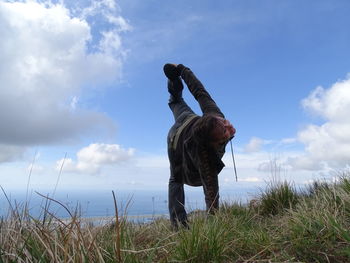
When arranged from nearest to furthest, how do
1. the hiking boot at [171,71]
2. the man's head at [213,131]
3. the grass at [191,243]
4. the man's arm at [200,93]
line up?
the grass at [191,243] < the man's head at [213,131] < the man's arm at [200,93] < the hiking boot at [171,71]

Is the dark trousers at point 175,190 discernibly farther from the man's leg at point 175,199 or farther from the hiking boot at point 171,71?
the hiking boot at point 171,71

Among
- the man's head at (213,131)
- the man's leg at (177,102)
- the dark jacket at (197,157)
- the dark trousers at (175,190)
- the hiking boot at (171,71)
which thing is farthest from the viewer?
the man's leg at (177,102)

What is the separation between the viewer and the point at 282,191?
230 inches

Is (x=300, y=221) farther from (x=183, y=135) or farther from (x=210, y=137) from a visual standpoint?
(x=183, y=135)

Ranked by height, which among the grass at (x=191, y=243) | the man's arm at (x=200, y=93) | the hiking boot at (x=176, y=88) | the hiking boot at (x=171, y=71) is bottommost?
the grass at (x=191, y=243)

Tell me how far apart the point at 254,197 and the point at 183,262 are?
3.95 m

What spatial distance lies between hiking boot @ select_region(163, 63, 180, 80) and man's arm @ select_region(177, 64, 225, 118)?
200mm

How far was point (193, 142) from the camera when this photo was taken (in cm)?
427

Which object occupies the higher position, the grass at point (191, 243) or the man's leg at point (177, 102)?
the man's leg at point (177, 102)

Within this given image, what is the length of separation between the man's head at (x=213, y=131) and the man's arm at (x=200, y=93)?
0.30 m

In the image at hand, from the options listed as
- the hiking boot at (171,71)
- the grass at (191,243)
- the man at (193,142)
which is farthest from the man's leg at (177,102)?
the grass at (191,243)

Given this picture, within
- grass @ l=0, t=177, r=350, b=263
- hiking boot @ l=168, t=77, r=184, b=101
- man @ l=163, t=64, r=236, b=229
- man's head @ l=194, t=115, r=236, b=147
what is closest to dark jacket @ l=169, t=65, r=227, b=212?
man @ l=163, t=64, r=236, b=229

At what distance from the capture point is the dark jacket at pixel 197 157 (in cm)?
418

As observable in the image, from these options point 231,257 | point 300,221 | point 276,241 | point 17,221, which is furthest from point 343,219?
point 17,221
